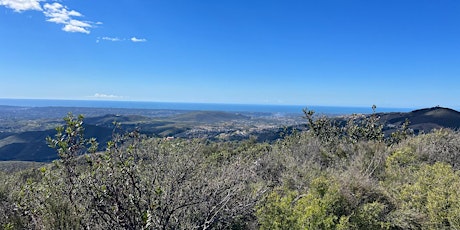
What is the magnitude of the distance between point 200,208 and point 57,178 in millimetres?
3043

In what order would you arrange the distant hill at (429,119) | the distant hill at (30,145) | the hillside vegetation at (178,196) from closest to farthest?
1. the hillside vegetation at (178,196)
2. the distant hill at (429,119)
3. the distant hill at (30,145)

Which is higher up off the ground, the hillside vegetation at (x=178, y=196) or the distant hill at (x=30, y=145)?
the hillside vegetation at (x=178, y=196)

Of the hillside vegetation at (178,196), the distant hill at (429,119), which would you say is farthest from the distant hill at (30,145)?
the hillside vegetation at (178,196)

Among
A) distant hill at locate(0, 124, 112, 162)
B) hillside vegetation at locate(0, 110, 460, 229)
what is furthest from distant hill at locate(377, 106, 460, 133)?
distant hill at locate(0, 124, 112, 162)

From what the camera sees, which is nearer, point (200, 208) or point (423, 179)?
point (200, 208)

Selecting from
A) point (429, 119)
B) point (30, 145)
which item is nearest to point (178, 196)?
point (429, 119)

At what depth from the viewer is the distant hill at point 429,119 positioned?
67.4 metres

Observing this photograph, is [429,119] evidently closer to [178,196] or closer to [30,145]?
[178,196]

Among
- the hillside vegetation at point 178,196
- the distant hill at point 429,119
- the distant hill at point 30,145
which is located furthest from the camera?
the distant hill at point 30,145

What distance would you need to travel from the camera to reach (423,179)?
8.77 m

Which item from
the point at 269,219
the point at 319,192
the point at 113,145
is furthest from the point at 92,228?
the point at 319,192

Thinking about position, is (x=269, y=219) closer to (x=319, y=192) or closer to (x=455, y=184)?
(x=319, y=192)

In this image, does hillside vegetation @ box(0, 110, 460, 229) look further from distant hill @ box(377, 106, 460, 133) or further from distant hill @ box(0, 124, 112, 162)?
distant hill @ box(0, 124, 112, 162)

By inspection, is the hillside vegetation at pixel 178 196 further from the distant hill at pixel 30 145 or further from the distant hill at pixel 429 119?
the distant hill at pixel 30 145
